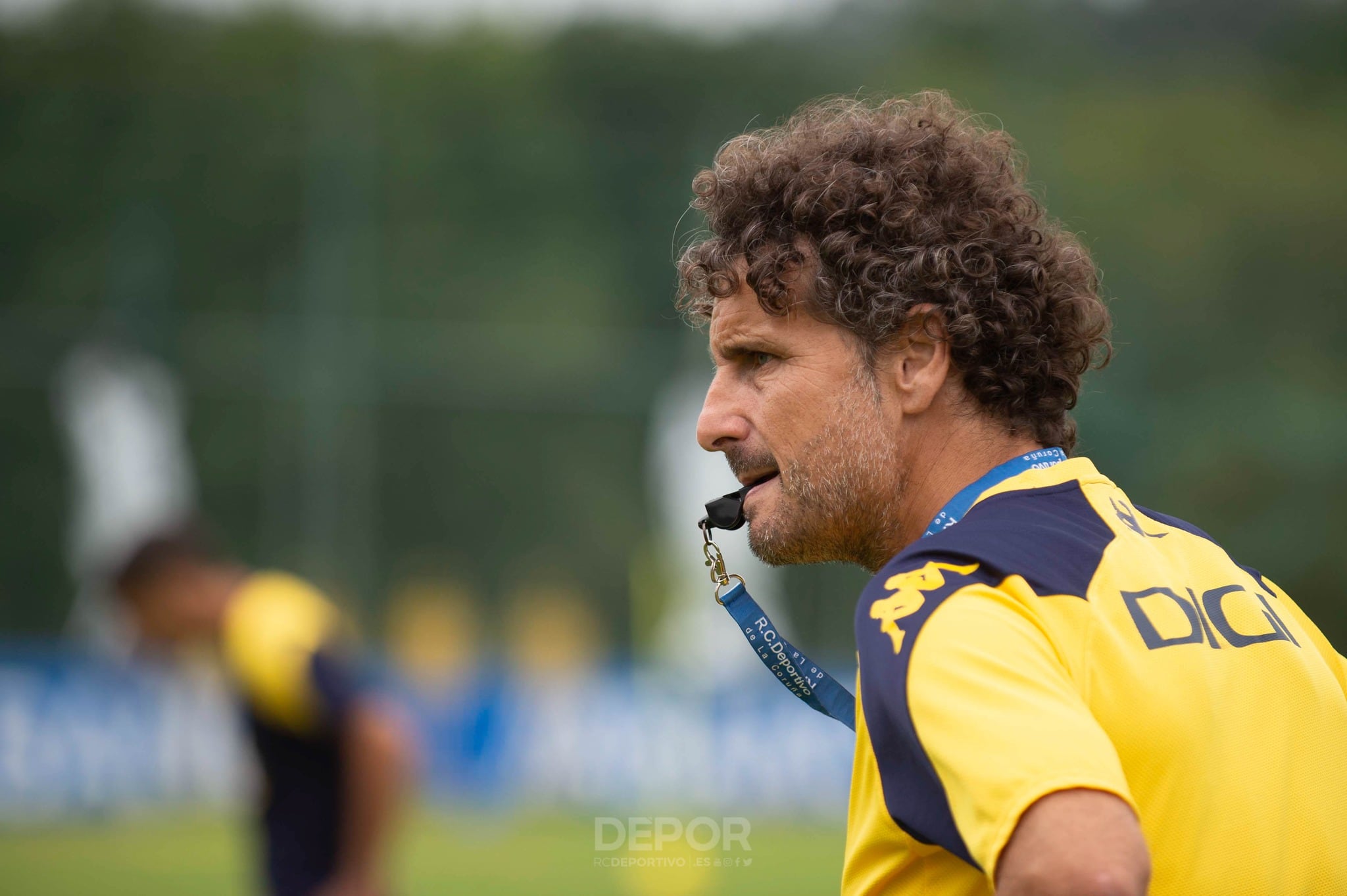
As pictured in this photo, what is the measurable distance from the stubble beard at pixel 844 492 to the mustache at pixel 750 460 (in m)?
0.05

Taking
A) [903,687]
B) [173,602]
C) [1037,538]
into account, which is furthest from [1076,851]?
[173,602]

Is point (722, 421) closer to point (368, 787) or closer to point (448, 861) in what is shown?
point (368, 787)

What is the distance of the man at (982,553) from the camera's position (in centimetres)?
165

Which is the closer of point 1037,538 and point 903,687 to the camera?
point 903,687

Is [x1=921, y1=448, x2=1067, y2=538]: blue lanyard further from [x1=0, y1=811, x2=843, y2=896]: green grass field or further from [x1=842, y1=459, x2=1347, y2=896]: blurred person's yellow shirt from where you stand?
Answer: [x1=0, y1=811, x2=843, y2=896]: green grass field

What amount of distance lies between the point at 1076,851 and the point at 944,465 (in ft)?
3.05

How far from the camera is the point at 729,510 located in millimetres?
2602

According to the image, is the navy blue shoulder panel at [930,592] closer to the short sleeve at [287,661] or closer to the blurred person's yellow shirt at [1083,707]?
the blurred person's yellow shirt at [1083,707]

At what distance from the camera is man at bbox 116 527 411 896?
5656 millimetres

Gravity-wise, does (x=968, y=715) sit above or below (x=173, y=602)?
above

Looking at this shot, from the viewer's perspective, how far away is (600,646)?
57.1 feet

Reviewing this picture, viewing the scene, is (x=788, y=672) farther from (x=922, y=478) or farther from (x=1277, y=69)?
(x=1277, y=69)

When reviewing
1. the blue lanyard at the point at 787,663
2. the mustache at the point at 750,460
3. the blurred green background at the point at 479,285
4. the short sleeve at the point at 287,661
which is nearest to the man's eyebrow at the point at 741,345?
the mustache at the point at 750,460

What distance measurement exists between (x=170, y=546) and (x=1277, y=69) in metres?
22.3
